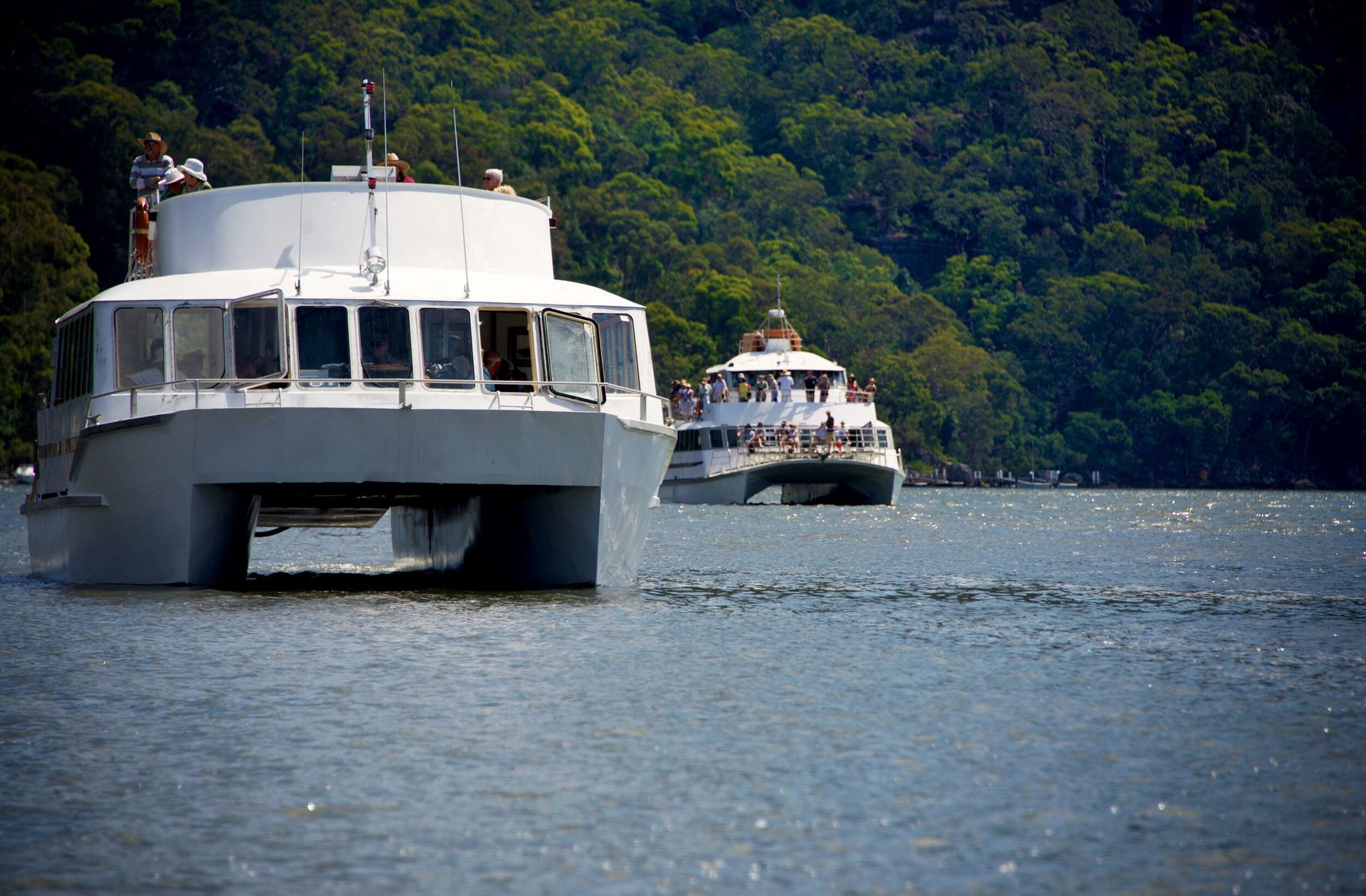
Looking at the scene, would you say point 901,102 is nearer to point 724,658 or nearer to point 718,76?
point 718,76

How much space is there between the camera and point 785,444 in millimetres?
60906

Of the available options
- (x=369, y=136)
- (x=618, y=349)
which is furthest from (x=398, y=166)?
(x=618, y=349)

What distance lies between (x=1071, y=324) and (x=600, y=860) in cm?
14272

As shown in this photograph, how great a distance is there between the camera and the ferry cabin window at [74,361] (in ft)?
60.6

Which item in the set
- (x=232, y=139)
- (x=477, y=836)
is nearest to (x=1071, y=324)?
(x=232, y=139)

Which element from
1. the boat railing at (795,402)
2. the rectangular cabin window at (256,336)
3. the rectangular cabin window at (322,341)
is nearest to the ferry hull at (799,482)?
the boat railing at (795,402)

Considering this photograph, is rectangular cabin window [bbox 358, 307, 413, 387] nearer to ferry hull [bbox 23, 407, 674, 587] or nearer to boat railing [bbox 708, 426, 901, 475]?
ferry hull [bbox 23, 407, 674, 587]

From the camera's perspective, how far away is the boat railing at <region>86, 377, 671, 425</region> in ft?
55.9

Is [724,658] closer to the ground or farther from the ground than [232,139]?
closer to the ground

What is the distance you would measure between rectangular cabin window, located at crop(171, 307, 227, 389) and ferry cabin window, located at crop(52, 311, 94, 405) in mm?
1057

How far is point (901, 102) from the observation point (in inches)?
7731

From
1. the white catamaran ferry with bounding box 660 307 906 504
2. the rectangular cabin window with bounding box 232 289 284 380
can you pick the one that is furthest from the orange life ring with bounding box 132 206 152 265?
the white catamaran ferry with bounding box 660 307 906 504

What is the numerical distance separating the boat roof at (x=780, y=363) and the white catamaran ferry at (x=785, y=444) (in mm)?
27

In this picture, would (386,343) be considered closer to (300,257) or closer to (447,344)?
(447,344)
